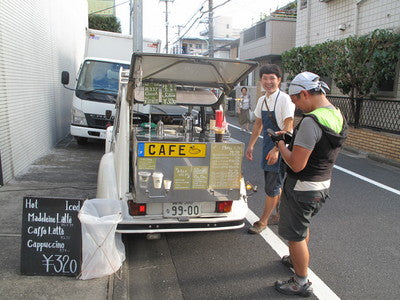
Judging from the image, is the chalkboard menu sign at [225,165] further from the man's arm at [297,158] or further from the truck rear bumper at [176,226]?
the man's arm at [297,158]

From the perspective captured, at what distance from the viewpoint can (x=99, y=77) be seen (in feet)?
30.0

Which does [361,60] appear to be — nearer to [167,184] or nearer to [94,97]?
[94,97]

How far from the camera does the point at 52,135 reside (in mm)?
9258

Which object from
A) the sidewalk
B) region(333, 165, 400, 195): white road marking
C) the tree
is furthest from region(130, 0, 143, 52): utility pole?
region(333, 165, 400, 195): white road marking

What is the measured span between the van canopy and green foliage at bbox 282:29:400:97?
7297 mm

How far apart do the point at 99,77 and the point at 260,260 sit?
6831mm

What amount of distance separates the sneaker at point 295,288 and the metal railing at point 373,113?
25.8 feet

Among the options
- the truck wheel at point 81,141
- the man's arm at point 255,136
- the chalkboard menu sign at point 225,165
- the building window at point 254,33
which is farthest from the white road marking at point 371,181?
the building window at point 254,33

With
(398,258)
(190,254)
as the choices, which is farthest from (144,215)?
(398,258)

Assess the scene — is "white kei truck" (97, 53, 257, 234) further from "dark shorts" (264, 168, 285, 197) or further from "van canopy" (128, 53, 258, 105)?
"dark shorts" (264, 168, 285, 197)

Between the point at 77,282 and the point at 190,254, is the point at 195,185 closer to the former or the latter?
the point at 190,254

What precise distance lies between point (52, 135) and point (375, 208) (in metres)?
7.53

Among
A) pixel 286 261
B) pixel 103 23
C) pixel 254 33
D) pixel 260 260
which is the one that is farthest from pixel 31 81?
pixel 103 23

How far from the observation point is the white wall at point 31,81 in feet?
19.1
